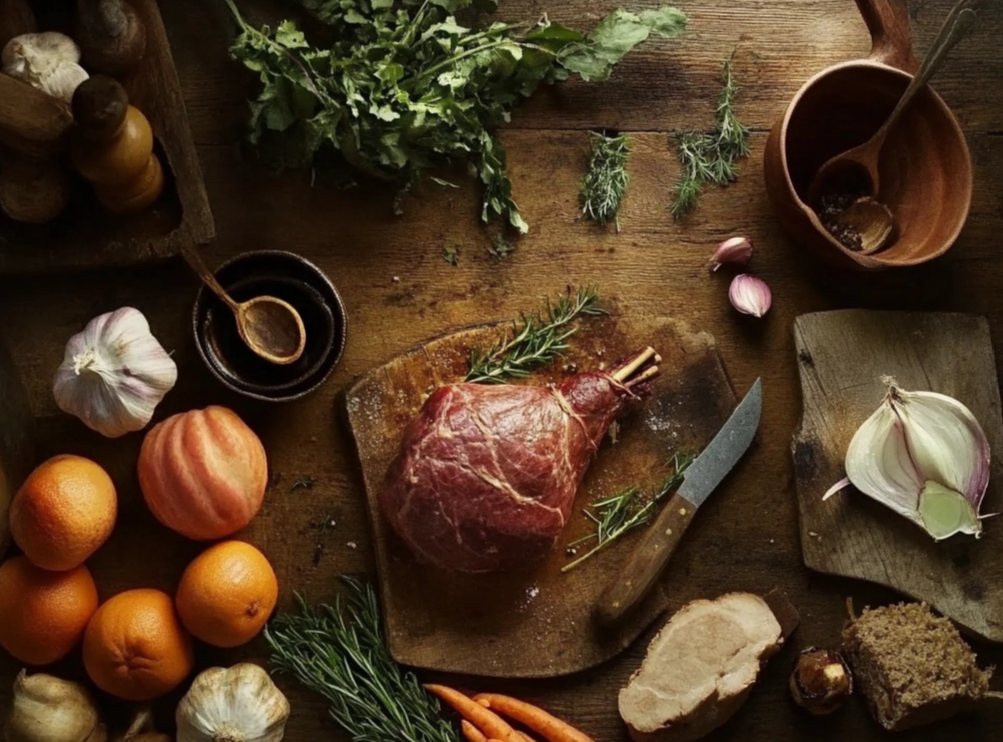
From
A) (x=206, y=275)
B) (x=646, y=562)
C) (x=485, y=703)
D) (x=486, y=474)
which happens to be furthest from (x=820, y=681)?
(x=206, y=275)

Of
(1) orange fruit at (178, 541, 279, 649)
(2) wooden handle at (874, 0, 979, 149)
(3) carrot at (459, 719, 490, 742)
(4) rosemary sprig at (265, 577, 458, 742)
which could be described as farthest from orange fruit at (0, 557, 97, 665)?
(2) wooden handle at (874, 0, 979, 149)

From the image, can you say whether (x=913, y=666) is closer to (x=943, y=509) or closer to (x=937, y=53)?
(x=943, y=509)

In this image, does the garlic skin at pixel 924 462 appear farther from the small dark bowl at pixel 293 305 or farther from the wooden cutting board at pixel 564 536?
the small dark bowl at pixel 293 305

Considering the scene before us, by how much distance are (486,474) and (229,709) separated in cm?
59

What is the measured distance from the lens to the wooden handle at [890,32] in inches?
74.5

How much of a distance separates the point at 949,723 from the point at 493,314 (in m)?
1.18

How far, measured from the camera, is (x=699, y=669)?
1859 mm

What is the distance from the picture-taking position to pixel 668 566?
1.94 m

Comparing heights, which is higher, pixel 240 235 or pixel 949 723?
pixel 240 235

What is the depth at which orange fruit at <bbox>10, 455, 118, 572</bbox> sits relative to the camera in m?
Result: 1.69

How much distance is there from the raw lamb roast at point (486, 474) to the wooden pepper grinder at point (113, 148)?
626 mm

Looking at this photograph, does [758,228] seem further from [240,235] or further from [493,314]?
[240,235]

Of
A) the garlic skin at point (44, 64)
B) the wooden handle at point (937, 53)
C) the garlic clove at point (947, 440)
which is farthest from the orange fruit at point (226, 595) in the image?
the wooden handle at point (937, 53)

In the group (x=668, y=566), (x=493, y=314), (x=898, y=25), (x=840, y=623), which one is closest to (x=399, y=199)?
(x=493, y=314)
